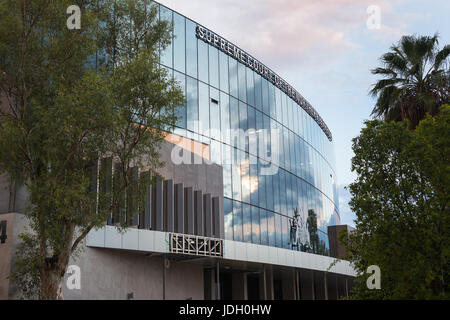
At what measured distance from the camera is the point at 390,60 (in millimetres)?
25328

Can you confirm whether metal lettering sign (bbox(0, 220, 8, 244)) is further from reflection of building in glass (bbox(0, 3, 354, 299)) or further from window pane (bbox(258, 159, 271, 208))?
window pane (bbox(258, 159, 271, 208))

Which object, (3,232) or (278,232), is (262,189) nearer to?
(278,232)

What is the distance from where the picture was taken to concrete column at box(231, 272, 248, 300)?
123ft

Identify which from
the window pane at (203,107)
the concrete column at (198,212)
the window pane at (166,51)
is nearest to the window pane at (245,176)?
the window pane at (203,107)

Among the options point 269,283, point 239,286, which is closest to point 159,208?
point 239,286

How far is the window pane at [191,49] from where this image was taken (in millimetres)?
35125

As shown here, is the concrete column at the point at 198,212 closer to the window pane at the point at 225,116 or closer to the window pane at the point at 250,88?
the window pane at the point at 225,116

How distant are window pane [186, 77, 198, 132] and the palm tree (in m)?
12.5

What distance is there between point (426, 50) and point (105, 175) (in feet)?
50.0

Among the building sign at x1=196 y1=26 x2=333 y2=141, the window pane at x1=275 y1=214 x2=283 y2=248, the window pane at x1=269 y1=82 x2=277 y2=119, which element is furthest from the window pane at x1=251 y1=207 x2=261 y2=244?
the building sign at x1=196 y1=26 x2=333 y2=141

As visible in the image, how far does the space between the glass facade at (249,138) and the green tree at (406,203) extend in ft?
51.9

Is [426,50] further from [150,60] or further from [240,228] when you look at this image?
[240,228]

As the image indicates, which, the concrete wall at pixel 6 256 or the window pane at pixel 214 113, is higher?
the window pane at pixel 214 113
